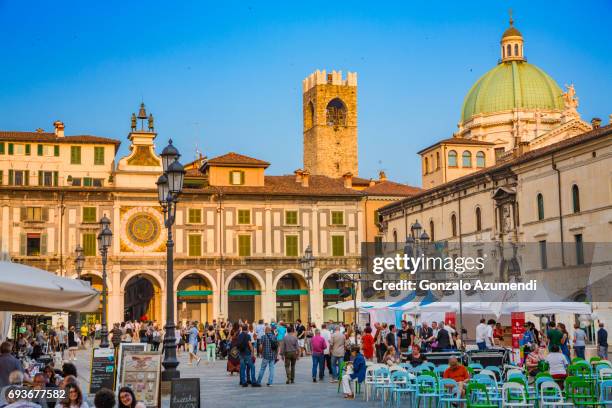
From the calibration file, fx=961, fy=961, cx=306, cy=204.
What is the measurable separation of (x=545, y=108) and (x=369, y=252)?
2358 cm

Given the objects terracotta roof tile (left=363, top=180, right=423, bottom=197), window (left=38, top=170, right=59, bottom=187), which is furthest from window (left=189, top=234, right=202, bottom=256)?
terracotta roof tile (left=363, top=180, right=423, bottom=197)

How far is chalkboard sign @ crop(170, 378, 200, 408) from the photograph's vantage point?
45.5ft

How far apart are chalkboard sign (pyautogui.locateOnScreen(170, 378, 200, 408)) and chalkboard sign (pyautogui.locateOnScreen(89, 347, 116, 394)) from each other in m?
6.00

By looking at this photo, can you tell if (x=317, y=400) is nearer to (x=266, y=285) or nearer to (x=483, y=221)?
(x=483, y=221)

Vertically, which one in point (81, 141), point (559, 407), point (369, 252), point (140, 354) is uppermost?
point (81, 141)

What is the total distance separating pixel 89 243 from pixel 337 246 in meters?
16.9

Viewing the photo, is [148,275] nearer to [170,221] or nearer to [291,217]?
[291,217]

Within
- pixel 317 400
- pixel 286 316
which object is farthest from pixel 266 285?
pixel 317 400

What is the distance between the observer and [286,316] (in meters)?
66.6

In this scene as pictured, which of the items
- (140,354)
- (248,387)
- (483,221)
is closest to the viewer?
(140,354)

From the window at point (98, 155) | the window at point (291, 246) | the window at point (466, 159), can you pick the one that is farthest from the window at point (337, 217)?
the window at point (98, 155)

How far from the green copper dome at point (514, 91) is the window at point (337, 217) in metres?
22.0

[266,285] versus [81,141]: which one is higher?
[81,141]

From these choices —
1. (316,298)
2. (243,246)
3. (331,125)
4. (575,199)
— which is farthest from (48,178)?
(331,125)
